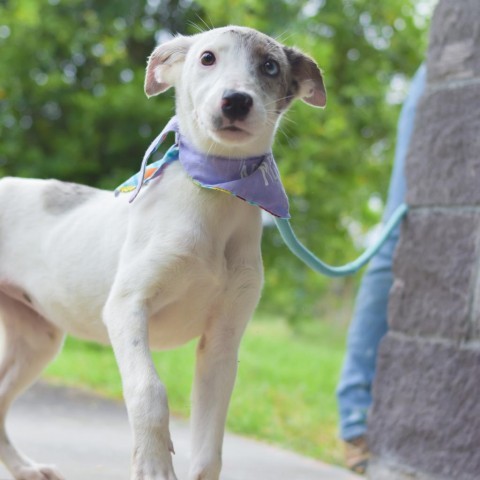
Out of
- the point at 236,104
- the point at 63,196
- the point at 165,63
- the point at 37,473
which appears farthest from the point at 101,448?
the point at 236,104

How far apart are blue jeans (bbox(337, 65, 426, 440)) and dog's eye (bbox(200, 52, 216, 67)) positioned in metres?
1.80

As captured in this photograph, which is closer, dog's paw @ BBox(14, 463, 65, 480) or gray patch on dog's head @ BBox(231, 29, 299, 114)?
gray patch on dog's head @ BBox(231, 29, 299, 114)

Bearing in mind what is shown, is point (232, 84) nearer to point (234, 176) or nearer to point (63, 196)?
point (234, 176)

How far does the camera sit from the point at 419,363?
346cm

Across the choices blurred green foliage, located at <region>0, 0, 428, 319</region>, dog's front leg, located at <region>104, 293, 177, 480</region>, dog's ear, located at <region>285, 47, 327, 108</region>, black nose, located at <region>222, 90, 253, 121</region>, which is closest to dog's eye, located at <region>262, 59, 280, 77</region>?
dog's ear, located at <region>285, 47, 327, 108</region>

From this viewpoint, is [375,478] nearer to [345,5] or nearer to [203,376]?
[203,376]

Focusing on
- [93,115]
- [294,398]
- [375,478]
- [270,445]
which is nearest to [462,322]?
[375,478]

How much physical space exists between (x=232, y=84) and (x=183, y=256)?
19.6 inches

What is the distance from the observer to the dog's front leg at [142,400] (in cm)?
222

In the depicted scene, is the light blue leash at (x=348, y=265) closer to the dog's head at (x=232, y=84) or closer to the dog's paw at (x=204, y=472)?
the dog's head at (x=232, y=84)

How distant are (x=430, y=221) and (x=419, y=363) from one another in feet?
1.88

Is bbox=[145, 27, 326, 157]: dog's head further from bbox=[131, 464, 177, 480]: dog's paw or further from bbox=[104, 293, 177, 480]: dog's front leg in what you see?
bbox=[131, 464, 177, 480]: dog's paw

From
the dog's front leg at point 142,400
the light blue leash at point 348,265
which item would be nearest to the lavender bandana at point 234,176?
the dog's front leg at point 142,400

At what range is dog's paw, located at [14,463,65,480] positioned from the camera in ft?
9.92
